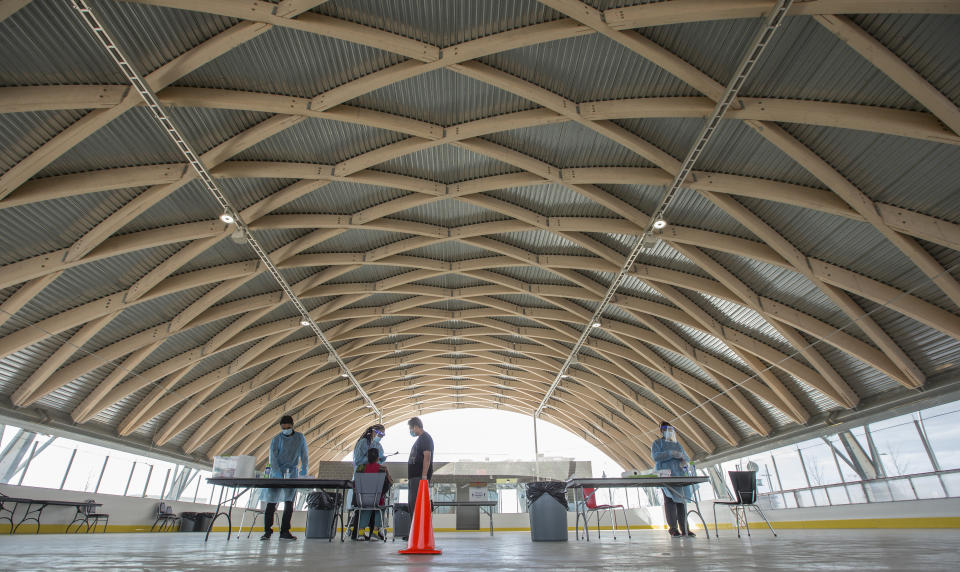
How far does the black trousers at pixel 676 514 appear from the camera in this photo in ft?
A: 39.1

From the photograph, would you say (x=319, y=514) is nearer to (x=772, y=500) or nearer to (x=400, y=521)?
(x=400, y=521)

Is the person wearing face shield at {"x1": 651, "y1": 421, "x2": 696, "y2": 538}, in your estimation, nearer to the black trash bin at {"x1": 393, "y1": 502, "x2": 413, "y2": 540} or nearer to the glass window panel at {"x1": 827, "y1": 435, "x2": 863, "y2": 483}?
the black trash bin at {"x1": 393, "y1": 502, "x2": 413, "y2": 540}

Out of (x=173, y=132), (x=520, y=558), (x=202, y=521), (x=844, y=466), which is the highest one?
(x=173, y=132)

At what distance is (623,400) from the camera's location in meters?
38.2

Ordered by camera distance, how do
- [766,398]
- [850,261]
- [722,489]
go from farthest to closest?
[722,489]
[766,398]
[850,261]

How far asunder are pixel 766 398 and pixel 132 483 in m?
33.7

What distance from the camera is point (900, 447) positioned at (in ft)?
65.2

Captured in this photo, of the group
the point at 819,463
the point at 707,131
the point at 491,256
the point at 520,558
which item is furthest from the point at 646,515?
the point at 520,558

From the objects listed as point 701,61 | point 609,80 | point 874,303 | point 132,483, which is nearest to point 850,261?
point 874,303

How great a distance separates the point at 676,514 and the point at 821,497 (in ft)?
55.4

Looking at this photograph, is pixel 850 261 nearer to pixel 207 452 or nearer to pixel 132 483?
pixel 132 483

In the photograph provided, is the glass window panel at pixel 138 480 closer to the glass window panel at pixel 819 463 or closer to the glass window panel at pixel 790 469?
the glass window panel at pixel 790 469

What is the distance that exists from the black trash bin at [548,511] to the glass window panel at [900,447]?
1600 centimetres

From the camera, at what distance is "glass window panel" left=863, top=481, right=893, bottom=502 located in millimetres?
20109
